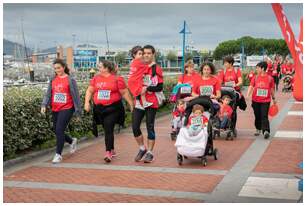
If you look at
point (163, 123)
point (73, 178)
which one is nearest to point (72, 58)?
point (163, 123)

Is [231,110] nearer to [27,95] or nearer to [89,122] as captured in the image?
[89,122]

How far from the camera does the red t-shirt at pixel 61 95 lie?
823cm

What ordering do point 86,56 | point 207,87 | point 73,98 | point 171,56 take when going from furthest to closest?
point 171,56, point 86,56, point 207,87, point 73,98

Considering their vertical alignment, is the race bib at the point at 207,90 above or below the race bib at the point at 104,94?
below

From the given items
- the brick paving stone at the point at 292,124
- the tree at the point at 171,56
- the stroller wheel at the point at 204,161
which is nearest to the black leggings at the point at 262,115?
the brick paving stone at the point at 292,124

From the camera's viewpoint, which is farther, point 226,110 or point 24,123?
point 226,110

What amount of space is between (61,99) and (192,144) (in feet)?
7.55

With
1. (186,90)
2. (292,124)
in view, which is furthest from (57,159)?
(292,124)

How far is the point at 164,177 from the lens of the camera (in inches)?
277

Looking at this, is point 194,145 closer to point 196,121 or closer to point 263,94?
point 196,121

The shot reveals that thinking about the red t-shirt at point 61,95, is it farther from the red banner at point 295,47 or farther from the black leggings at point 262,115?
the red banner at point 295,47

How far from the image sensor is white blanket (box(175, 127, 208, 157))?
7.71 m

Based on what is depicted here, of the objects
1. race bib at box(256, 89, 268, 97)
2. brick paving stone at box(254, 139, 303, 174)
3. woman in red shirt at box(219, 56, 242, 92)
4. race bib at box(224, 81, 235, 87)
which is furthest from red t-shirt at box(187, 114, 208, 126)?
woman in red shirt at box(219, 56, 242, 92)

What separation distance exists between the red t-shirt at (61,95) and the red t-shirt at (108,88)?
0.48 metres
